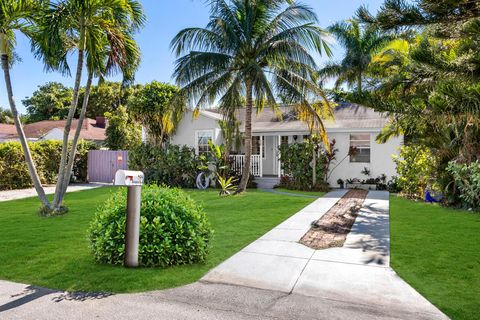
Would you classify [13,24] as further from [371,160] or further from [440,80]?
[371,160]

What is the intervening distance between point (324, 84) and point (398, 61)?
44.6ft

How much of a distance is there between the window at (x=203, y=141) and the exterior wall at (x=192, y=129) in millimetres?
166

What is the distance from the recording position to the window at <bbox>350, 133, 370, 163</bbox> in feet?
53.5

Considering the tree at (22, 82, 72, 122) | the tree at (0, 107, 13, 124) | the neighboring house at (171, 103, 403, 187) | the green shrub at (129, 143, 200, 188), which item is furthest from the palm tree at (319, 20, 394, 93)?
Result: the tree at (0, 107, 13, 124)

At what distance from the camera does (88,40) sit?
8.77m

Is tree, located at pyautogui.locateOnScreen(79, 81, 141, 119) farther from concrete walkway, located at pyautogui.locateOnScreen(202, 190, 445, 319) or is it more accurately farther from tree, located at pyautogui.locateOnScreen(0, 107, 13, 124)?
concrete walkway, located at pyautogui.locateOnScreen(202, 190, 445, 319)

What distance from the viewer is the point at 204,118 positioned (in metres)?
18.5

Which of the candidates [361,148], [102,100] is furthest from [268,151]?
[102,100]

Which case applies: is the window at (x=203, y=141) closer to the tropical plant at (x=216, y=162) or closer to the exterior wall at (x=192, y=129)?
the exterior wall at (x=192, y=129)

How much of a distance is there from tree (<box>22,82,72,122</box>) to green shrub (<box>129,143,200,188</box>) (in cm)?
3080

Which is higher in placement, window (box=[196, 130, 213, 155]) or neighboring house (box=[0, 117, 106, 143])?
neighboring house (box=[0, 117, 106, 143])

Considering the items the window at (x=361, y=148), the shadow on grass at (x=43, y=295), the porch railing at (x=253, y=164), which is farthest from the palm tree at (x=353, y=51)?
the shadow on grass at (x=43, y=295)

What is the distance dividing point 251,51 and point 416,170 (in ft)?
24.6

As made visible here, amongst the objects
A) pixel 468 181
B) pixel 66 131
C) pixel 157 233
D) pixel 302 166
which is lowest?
pixel 157 233
